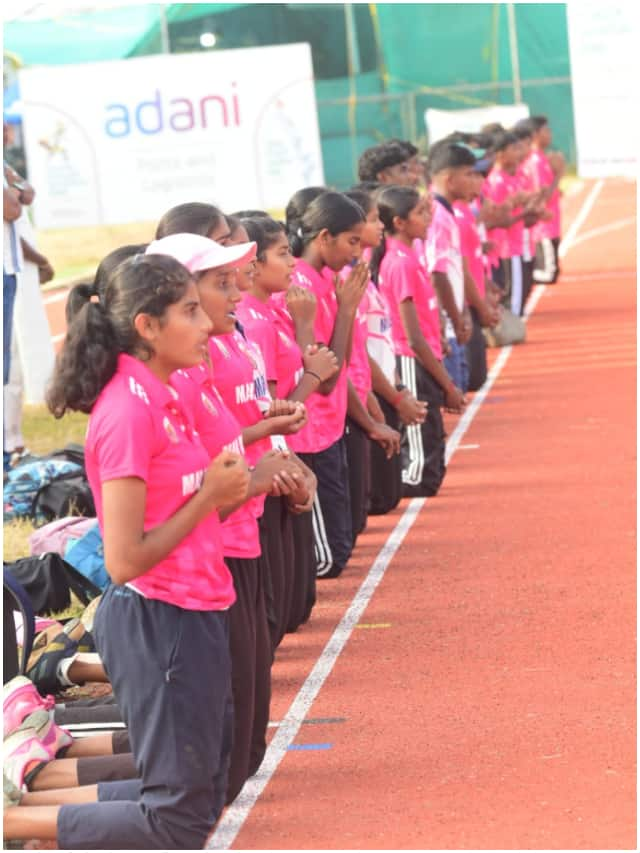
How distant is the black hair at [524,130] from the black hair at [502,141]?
500 millimetres

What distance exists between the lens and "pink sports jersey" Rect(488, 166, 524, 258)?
17.5 metres

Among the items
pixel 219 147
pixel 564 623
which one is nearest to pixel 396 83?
pixel 219 147

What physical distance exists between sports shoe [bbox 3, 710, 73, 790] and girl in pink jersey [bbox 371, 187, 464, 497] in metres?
4.63

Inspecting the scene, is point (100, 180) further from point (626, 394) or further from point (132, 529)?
point (132, 529)

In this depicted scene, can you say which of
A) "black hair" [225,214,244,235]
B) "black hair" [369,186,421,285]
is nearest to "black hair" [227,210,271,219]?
"black hair" [225,214,244,235]

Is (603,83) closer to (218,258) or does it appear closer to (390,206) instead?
(390,206)

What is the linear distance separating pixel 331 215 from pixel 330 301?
41 centimetres

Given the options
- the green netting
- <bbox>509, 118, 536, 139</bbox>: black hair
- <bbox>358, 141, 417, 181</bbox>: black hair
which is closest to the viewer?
<bbox>358, 141, 417, 181</bbox>: black hair

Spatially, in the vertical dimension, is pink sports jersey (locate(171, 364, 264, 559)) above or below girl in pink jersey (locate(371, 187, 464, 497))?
above

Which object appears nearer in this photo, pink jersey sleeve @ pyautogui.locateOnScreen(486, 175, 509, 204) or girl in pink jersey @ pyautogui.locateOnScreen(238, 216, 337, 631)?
girl in pink jersey @ pyautogui.locateOnScreen(238, 216, 337, 631)

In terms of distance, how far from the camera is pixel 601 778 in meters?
5.65

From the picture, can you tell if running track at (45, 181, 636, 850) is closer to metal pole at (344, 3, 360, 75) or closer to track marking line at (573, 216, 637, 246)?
track marking line at (573, 216, 637, 246)

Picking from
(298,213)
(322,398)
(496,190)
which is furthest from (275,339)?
(496,190)

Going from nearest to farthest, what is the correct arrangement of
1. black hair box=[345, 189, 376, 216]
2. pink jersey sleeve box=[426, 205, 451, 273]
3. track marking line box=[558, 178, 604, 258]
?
black hair box=[345, 189, 376, 216] < pink jersey sleeve box=[426, 205, 451, 273] < track marking line box=[558, 178, 604, 258]
